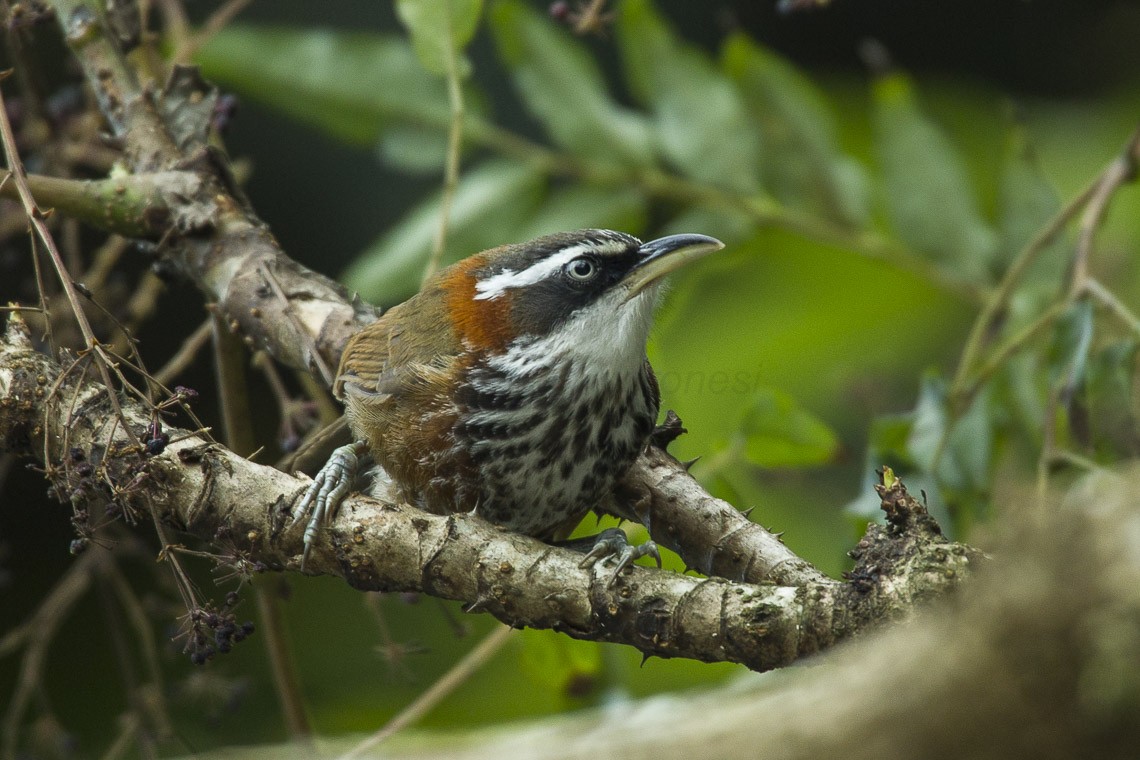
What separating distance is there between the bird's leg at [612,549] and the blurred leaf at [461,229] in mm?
1627

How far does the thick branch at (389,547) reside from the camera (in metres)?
2.15

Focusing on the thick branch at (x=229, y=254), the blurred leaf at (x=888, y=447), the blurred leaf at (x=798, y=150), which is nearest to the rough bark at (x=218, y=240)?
the thick branch at (x=229, y=254)

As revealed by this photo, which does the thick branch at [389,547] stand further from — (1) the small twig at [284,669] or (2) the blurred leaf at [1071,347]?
(2) the blurred leaf at [1071,347]

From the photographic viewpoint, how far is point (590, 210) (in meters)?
4.38

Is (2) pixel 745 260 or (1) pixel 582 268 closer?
(1) pixel 582 268

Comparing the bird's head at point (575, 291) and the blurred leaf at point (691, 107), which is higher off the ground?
the blurred leaf at point (691, 107)

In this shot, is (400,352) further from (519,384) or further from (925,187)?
(925,187)

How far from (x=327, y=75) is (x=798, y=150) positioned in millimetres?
1790

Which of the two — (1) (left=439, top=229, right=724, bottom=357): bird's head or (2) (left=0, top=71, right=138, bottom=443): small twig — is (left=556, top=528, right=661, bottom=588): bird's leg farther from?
(2) (left=0, top=71, right=138, bottom=443): small twig

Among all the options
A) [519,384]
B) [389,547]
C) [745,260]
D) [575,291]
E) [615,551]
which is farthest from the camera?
[745,260]

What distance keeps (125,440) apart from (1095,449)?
8.47ft

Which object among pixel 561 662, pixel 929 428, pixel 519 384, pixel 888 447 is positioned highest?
pixel 929 428

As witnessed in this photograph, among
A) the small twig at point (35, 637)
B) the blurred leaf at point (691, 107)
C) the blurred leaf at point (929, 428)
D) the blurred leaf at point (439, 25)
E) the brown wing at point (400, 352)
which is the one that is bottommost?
the small twig at point (35, 637)

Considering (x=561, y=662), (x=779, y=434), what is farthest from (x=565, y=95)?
(x=561, y=662)
